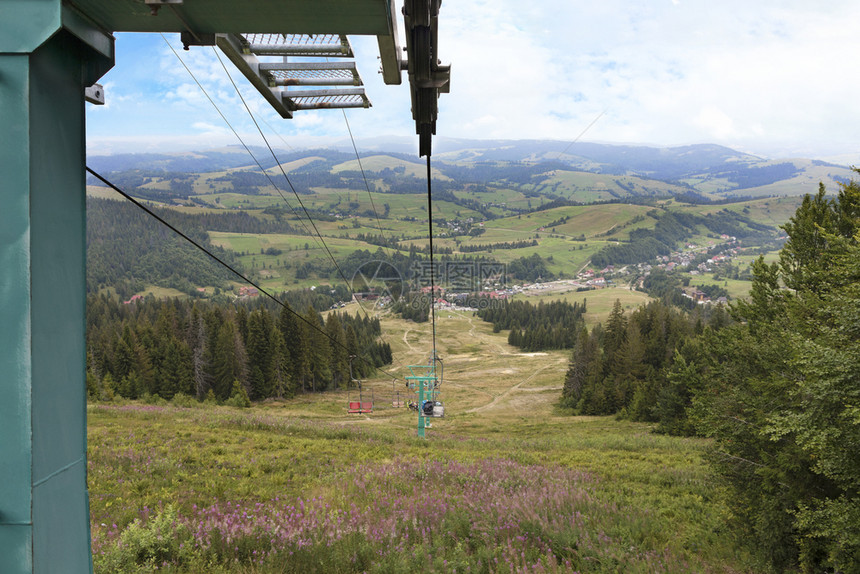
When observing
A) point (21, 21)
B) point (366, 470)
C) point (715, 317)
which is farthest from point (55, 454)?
point (715, 317)

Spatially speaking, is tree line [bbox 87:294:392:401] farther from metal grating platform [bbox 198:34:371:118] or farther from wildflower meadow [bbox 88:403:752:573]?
metal grating platform [bbox 198:34:371:118]

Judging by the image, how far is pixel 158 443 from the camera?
45.5 feet

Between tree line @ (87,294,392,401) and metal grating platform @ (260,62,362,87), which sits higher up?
metal grating platform @ (260,62,362,87)

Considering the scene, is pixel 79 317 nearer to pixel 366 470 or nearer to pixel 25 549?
pixel 25 549

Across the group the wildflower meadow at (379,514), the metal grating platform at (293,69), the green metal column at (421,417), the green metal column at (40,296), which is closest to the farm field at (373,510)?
the wildflower meadow at (379,514)

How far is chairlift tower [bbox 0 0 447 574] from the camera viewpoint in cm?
240

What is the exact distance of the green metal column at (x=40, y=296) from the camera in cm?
239

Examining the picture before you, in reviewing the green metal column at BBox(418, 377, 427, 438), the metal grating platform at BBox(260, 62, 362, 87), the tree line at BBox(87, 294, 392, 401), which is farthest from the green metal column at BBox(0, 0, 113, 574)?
the tree line at BBox(87, 294, 392, 401)

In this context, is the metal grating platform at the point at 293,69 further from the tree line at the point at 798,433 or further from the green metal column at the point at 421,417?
the green metal column at the point at 421,417

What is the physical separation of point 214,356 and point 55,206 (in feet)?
219

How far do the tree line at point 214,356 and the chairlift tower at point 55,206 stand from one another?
57.0 metres

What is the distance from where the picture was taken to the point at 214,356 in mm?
62031

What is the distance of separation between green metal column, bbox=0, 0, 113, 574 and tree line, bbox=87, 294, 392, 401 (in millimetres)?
57050

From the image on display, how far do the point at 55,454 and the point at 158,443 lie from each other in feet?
44.5
